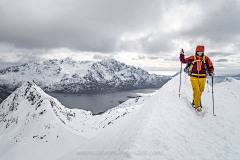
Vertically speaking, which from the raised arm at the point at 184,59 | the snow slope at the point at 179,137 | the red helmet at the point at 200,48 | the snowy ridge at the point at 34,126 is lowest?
the snowy ridge at the point at 34,126

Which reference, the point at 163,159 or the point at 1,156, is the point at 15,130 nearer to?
the point at 1,156

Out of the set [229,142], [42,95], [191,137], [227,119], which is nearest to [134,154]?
[191,137]

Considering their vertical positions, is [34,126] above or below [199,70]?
below

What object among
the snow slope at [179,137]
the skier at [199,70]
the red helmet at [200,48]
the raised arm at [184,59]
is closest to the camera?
the snow slope at [179,137]

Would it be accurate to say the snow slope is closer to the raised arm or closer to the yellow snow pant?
the yellow snow pant

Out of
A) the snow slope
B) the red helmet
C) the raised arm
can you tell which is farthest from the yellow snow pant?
the red helmet

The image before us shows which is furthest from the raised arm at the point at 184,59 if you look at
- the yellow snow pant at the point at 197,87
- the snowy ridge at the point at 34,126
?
the snowy ridge at the point at 34,126

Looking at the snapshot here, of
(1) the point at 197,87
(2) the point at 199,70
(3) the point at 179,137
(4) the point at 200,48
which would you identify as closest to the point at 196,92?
(1) the point at 197,87

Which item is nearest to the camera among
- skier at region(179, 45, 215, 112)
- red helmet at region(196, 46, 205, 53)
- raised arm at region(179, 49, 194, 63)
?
skier at region(179, 45, 215, 112)

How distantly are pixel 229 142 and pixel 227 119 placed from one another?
7.03 ft

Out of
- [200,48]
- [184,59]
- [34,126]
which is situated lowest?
[34,126]

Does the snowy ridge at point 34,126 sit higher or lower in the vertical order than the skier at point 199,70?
lower

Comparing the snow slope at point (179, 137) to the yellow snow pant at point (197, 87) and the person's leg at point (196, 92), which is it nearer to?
the person's leg at point (196, 92)

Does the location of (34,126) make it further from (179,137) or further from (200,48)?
(200,48)
